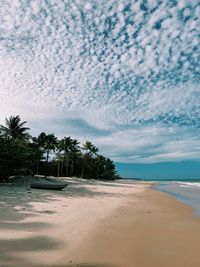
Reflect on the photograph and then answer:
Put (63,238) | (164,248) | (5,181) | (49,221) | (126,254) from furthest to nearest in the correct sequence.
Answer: (5,181) → (49,221) → (63,238) → (164,248) → (126,254)

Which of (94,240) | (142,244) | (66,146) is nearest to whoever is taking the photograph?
(142,244)

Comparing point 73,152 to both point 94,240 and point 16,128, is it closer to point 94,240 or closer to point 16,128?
point 16,128

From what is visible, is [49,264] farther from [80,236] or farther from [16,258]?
[80,236]

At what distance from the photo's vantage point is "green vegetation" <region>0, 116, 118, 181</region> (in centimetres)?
2802

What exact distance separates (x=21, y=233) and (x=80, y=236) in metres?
1.68

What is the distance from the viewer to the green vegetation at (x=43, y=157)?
28.0 m

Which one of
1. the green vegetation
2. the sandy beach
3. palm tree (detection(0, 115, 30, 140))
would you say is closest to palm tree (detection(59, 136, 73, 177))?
the green vegetation

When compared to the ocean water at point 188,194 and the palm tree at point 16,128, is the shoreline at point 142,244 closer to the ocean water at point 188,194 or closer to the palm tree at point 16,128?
the ocean water at point 188,194

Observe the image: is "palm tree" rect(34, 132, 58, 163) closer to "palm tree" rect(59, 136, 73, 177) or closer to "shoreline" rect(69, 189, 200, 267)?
"palm tree" rect(59, 136, 73, 177)

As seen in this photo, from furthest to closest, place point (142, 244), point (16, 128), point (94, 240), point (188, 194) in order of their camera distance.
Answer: point (16, 128) → point (188, 194) → point (94, 240) → point (142, 244)

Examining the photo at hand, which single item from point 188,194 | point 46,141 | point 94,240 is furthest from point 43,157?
point 94,240

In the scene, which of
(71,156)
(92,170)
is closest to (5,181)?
(71,156)

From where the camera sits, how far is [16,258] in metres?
5.75

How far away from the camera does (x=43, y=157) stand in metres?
58.3
